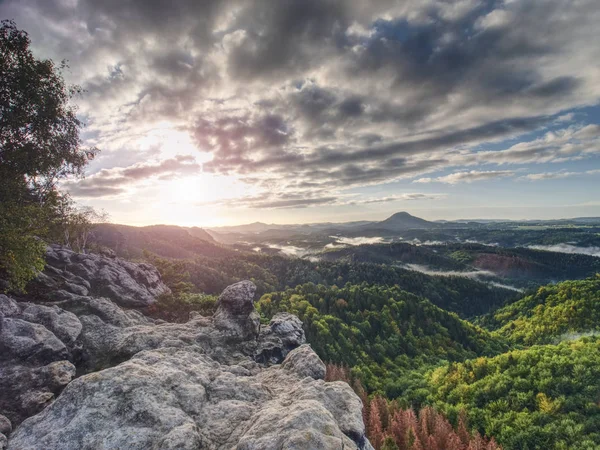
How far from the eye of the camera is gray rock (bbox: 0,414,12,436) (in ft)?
42.7

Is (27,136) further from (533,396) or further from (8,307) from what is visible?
(533,396)

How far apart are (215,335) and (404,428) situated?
47.6 meters

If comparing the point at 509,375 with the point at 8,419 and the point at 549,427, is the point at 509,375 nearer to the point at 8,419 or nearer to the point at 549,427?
the point at 549,427

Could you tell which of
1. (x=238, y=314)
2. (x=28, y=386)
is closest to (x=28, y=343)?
(x=28, y=386)

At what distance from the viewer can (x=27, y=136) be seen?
108 ft

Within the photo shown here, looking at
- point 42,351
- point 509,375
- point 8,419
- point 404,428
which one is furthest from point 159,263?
point 509,375

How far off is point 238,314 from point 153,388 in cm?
1602

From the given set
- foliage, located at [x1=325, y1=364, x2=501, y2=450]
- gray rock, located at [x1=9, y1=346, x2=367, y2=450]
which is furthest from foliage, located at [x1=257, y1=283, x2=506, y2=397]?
gray rock, located at [x1=9, y1=346, x2=367, y2=450]

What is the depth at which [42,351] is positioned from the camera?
745 inches

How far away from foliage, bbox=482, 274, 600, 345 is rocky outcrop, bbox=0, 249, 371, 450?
620ft

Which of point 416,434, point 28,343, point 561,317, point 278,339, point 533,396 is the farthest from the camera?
point 561,317

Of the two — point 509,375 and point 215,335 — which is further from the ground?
point 215,335

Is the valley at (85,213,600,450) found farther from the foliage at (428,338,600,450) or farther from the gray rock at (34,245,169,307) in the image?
the gray rock at (34,245,169,307)

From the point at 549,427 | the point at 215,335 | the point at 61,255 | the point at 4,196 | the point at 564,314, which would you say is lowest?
the point at 564,314
